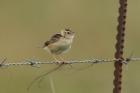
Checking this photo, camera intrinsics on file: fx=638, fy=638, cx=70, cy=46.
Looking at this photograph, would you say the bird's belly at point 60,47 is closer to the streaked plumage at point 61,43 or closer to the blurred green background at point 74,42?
the streaked plumage at point 61,43

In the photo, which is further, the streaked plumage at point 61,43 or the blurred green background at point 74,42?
the blurred green background at point 74,42

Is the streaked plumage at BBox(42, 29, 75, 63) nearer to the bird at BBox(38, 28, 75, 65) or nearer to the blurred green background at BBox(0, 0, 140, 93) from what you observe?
the bird at BBox(38, 28, 75, 65)

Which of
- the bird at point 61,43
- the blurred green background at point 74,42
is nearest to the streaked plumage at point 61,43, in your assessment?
the bird at point 61,43

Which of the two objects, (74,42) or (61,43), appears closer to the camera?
(61,43)

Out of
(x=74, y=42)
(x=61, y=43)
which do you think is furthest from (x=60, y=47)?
(x=74, y=42)

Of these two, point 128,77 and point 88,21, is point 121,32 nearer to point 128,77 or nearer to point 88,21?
point 128,77

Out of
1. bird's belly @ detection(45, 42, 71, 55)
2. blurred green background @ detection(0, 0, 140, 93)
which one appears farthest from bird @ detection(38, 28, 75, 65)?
blurred green background @ detection(0, 0, 140, 93)

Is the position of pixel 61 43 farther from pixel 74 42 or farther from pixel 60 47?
pixel 74 42

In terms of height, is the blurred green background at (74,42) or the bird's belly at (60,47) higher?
the blurred green background at (74,42)
